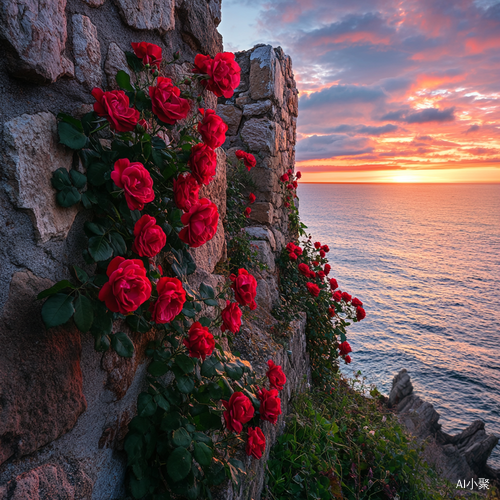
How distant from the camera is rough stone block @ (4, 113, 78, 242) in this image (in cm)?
80

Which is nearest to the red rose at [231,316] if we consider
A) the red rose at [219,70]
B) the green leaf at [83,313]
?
the green leaf at [83,313]

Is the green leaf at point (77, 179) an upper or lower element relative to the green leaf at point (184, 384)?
upper

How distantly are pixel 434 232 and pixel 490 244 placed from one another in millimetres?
4158

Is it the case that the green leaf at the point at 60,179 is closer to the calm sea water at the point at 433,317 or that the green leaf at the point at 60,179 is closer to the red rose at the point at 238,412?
the red rose at the point at 238,412

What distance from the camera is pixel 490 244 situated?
1828 centimetres

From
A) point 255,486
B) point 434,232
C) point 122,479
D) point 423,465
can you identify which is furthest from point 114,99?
point 434,232

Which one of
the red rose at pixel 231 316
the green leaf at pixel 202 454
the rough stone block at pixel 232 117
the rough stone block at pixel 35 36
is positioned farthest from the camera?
the rough stone block at pixel 232 117

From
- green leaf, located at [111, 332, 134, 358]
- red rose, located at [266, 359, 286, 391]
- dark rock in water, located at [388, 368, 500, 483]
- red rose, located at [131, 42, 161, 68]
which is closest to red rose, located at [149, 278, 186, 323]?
green leaf, located at [111, 332, 134, 358]

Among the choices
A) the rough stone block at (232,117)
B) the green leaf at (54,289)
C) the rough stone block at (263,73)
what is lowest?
the green leaf at (54,289)

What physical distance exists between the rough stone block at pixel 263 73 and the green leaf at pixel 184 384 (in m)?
3.60

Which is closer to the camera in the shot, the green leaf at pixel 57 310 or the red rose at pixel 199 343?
the green leaf at pixel 57 310

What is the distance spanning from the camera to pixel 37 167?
85 cm

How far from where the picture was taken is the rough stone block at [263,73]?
12.5 feet

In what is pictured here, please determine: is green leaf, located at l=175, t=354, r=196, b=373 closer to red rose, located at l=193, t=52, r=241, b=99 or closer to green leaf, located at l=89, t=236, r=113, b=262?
green leaf, located at l=89, t=236, r=113, b=262
